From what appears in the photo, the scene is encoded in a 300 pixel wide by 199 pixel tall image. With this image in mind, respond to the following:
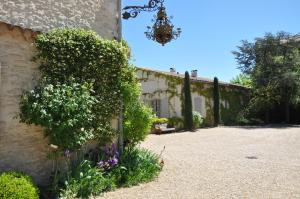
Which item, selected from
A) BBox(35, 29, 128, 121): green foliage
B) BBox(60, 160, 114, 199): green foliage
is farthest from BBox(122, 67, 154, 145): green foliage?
BBox(60, 160, 114, 199): green foliage

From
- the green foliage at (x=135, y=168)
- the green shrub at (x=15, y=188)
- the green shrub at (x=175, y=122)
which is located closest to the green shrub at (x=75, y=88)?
the green foliage at (x=135, y=168)

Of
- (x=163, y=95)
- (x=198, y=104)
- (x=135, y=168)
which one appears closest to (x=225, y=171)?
(x=135, y=168)

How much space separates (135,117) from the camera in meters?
9.55

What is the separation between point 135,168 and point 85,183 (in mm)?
1694

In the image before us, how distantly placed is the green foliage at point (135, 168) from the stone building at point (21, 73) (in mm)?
1610

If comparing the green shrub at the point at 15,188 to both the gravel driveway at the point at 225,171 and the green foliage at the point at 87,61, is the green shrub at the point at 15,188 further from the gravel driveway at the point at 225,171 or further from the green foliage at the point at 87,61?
the green foliage at the point at 87,61

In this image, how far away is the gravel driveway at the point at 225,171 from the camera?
23.9ft

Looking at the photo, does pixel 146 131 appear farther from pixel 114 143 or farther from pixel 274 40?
pixel 274 40

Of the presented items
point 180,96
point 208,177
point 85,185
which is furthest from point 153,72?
point 85,185

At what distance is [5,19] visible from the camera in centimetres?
714

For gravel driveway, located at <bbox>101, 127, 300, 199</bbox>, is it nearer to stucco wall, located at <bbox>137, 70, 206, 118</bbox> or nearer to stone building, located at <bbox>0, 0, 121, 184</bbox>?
stone building, located at <bbox>0, 0, 121, 184</bbox>

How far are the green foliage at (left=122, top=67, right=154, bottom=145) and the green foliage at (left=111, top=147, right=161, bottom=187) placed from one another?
0.41m

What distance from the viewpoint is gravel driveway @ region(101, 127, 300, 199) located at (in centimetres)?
728

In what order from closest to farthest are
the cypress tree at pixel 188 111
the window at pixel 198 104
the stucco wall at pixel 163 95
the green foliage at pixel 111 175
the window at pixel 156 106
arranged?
the green foliage at pixel 111 175 < the cypress tree at pixel 188 111 < the stucco wall at pixel 163 95 < the window at pixel 156 106 < the window at pixel 198 104
